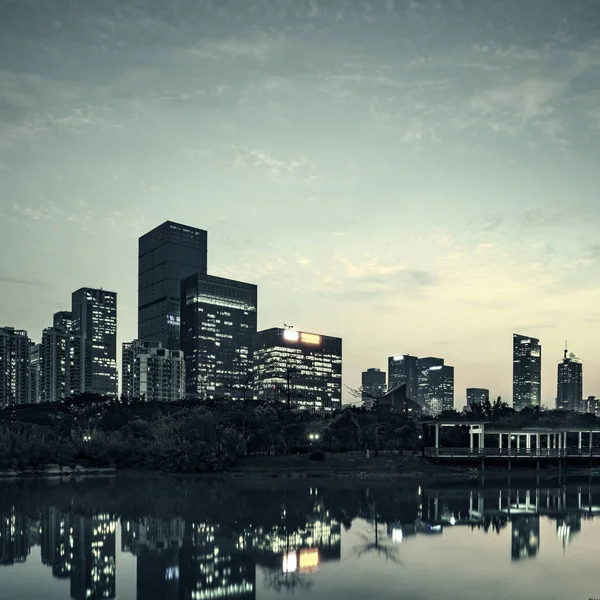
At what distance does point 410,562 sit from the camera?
32.7 metres

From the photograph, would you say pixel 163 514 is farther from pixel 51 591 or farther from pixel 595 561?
pixel 595 561

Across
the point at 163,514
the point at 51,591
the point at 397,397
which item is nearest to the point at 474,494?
the point at 163,514

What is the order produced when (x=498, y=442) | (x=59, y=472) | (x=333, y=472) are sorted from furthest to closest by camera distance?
(x=498, y=442) → (x=59, y=472) → (x=333, y=472)

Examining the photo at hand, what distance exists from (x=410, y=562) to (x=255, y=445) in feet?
167

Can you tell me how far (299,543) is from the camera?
3741 cm

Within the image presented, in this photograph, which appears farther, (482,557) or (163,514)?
(163,514)

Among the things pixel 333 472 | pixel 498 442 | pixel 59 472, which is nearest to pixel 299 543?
pixel 333 472

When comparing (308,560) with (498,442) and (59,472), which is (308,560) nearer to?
(59,472)

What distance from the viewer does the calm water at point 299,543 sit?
28.0 meters

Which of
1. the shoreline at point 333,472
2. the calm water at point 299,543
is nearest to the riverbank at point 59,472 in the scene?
the shoreline at point 333,472

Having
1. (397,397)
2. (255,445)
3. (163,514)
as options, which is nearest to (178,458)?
(255,445)

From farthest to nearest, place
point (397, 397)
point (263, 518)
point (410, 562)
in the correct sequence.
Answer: point (397, 397) → point (263, 518) → point (410, 562)

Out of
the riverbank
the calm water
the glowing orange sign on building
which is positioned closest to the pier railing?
the calm water

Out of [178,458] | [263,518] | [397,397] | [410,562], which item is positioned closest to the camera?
[410,562]
